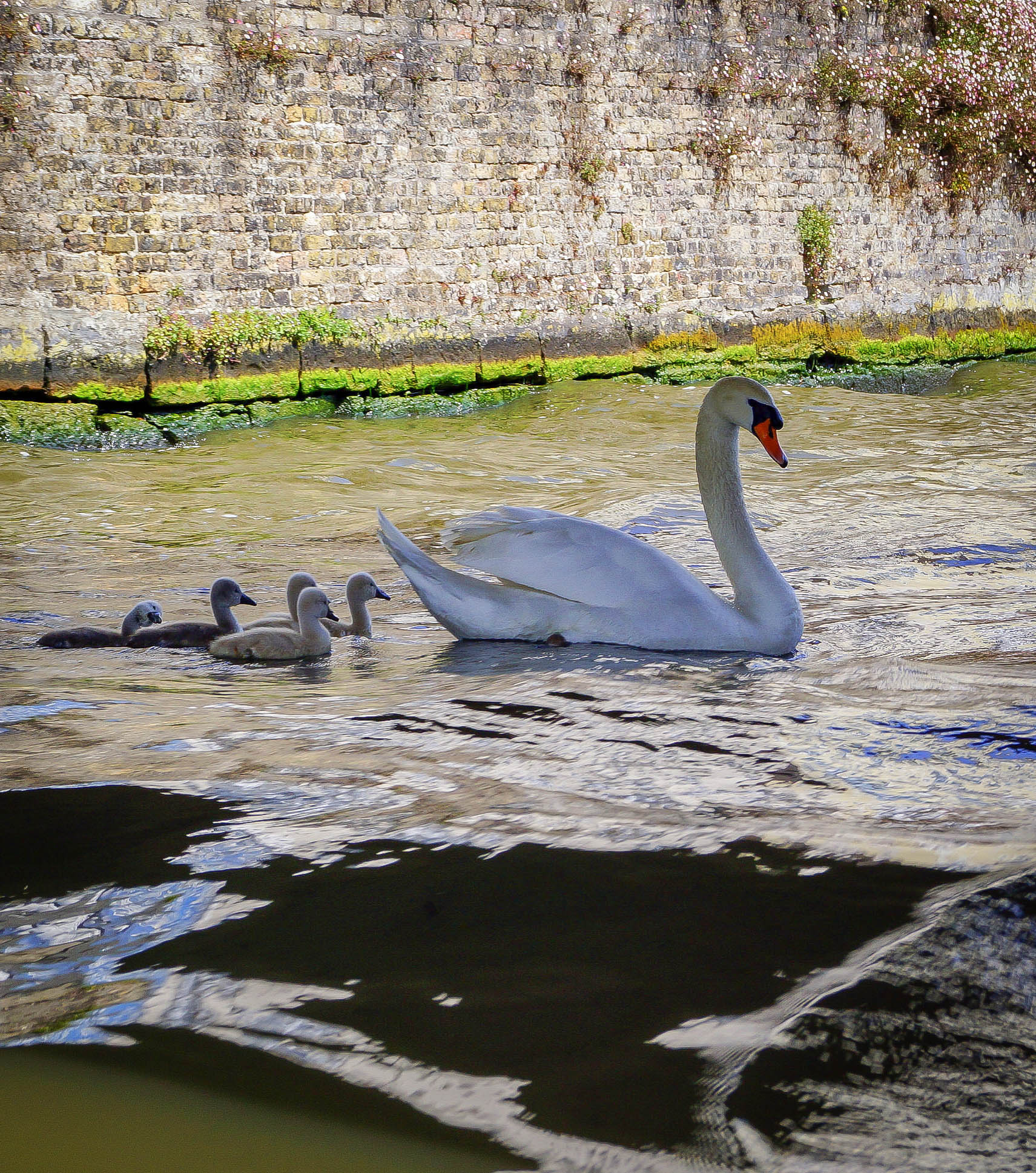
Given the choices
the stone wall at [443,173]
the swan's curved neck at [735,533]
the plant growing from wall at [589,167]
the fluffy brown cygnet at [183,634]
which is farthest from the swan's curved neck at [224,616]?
the plant growing from wall at [589,167]

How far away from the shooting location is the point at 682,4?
1184cm

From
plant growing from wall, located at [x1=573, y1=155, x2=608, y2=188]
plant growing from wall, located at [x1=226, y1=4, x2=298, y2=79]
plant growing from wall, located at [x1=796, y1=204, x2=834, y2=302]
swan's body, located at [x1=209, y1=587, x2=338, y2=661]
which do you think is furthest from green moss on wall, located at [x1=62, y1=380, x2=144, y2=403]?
plant growing from wall, located at [x1=796, y1=204, x2=834, y2=302]

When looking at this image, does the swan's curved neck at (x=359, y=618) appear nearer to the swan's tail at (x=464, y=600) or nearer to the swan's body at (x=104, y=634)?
the swan's tail at (x=464, y=600)

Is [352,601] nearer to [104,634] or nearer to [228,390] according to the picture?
[104,634]

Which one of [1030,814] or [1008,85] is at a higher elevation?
[1008,85]

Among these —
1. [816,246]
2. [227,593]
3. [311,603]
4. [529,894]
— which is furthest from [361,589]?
[816,246]

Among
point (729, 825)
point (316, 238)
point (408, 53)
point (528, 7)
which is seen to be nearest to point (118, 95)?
point (316, 238)

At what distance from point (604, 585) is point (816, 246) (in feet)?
35.7

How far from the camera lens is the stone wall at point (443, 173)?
9109 mm

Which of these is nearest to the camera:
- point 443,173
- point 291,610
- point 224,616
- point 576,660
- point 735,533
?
point 576,660

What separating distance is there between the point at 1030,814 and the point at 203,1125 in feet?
4.36

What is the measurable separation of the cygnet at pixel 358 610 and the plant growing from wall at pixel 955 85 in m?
10.8

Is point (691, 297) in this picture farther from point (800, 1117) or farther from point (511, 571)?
point (800, 1117)

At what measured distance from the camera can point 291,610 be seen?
169 inches
